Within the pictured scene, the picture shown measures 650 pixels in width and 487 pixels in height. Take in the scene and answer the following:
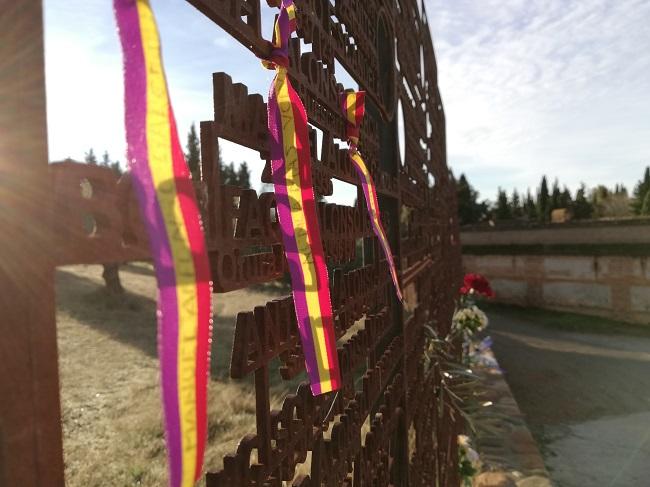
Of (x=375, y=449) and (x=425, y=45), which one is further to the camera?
(x=425, y=45)

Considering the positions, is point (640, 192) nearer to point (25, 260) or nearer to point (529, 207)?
point (529, 207)

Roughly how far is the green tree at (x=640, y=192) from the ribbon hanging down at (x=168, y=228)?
1078 inches

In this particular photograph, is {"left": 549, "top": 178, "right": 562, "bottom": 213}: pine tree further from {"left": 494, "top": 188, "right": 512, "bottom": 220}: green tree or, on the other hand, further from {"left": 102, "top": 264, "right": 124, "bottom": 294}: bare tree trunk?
{"left": 102, "top": 264, "right": 124, "bottom": 294}: bare tree trunk

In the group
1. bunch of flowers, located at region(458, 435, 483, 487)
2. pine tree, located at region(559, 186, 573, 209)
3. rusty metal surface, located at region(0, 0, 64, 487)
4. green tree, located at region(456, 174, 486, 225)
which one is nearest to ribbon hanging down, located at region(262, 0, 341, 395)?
rusty metal surface, located at region(0, 0, 64, 487)

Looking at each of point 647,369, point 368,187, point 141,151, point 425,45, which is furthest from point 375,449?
point 647,369

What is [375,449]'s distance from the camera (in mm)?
1231

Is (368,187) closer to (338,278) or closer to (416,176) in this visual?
(338,278)

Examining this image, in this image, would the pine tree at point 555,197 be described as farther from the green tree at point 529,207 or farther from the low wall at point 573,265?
the low wall at point 573,265

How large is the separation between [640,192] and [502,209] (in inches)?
279

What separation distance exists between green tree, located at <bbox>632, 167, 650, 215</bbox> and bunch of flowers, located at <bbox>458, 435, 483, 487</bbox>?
78.5ft

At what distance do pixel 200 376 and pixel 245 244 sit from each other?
0.23m

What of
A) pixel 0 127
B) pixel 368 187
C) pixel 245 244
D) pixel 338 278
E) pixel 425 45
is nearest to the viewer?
pixel 0 127

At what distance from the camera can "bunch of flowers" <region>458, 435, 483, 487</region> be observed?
343cm

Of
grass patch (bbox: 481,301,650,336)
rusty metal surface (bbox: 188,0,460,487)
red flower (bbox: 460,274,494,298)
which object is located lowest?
grass patch (bbox: 481,301,650,336)
